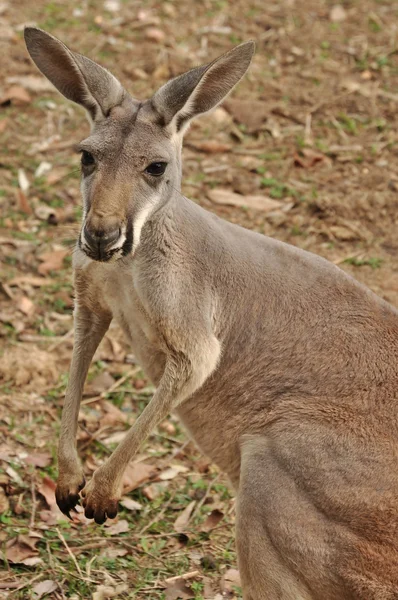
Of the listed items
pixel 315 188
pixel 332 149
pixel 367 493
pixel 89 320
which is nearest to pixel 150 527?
pixel 89 320

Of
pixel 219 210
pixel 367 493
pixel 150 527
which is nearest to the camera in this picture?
pixel 367 493

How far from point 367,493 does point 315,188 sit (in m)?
4.02

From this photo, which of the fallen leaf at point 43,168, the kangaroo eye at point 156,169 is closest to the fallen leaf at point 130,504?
the kangaroo eye at point 156,169

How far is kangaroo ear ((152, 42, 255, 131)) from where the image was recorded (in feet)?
13.8

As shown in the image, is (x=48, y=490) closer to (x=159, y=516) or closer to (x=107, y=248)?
(x=159, y=516)

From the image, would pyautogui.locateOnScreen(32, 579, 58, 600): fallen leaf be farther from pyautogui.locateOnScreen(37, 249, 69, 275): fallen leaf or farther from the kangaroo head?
pyautogui.locateOnScreen(37, 249, 69, 275): fallen leaf

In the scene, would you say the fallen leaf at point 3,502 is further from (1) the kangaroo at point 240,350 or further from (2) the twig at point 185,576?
(2) the twig at point 185,576

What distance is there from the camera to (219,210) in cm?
734

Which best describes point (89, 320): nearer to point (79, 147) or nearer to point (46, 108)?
point (79, 147)

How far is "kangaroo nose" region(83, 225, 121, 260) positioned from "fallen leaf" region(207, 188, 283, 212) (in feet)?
11.9

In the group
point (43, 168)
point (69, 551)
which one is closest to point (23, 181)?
point (43, 168)

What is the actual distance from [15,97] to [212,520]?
14.7 feet

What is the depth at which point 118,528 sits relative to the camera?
518cm

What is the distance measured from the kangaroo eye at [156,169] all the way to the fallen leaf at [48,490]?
6.45ft
